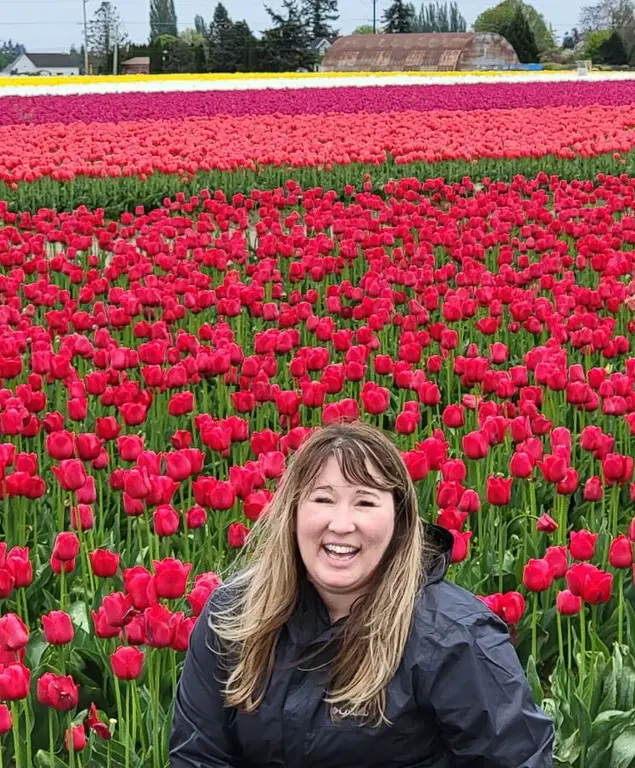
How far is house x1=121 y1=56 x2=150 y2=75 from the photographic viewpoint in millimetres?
63888

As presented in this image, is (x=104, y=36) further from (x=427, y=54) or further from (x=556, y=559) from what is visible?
(x=556, y=559)

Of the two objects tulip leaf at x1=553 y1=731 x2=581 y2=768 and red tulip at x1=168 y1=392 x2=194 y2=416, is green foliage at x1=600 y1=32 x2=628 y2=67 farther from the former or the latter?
tulip leaf at x1=553 y1=731 x2=581 y2=768

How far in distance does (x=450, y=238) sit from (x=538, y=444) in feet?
16.1

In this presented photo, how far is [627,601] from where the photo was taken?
3.32 m

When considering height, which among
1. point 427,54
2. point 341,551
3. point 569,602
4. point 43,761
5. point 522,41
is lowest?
point 43,761

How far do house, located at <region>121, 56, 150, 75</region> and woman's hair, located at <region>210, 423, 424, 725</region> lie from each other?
6293 cm

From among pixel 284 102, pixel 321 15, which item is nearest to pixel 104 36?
pixel 321 15

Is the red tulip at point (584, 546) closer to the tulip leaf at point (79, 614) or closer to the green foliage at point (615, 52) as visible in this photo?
the tulip leaf at point (79, 614)

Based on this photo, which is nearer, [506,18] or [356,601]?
[356,601]

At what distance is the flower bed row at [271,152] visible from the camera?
12.7 meters

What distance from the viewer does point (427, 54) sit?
63594mm

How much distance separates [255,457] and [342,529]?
264 centimetres

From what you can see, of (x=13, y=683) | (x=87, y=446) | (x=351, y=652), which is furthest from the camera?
(x=87, y=446)

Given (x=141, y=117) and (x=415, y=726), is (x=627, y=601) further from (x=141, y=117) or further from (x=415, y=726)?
(x=141, y=117)
